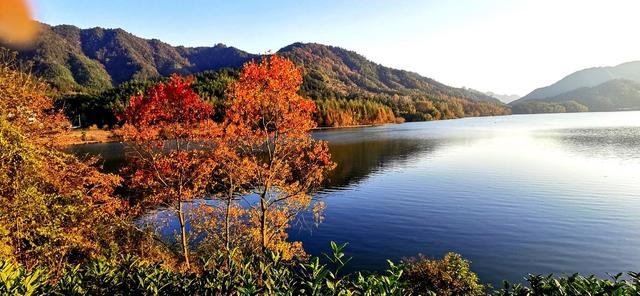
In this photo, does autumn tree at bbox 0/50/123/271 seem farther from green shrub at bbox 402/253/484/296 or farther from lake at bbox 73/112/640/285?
lake at bbox 73/112/640/285

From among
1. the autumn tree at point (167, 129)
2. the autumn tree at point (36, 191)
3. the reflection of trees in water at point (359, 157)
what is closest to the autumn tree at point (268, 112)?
the autumn tree at point (167, 129)

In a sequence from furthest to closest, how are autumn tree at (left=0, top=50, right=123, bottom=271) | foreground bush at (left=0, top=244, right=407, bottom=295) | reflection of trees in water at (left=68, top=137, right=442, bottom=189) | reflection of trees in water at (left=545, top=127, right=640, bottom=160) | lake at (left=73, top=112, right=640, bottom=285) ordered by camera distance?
reflection of trees in water at (left=545, top=127, right=640, bottom=160) → reflection of trees in water at (left=68, top=137, right=442, bottom=189) → lake at (left=73, top=112, right=640, bottom=285) → autumn tree at (left=0, top=50, right=123, bottom=271) → foreground bush at (left=0, top=244, right=407, bottom=295)

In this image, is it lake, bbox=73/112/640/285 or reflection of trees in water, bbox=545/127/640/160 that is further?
reflection of trees in water, bbox=545/127/640/160

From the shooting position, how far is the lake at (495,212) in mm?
39719

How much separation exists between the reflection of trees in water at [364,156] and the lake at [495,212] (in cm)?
80

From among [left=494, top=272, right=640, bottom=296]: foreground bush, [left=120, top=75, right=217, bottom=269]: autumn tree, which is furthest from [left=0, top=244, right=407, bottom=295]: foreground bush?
[left=120, top=75, right=217, bottom=269]: autumn tree

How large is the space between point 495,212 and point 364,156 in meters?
60.2

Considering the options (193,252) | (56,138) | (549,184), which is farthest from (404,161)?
(56,138)

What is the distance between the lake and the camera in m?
39.7

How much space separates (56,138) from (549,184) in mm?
74207

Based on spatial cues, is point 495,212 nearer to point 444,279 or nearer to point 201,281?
point 444,279

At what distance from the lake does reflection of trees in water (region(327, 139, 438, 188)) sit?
795mm

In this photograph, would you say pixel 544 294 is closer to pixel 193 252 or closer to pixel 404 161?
pixel 193 252

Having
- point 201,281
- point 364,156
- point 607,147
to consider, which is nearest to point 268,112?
point 201,281
